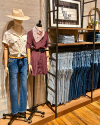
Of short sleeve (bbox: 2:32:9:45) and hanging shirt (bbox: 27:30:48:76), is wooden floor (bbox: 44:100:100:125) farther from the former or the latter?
short sleeve (bbox: 2:32:9:45)

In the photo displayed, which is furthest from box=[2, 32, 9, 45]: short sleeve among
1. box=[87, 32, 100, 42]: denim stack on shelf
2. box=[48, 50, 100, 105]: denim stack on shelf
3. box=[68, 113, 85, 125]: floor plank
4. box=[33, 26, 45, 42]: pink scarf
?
box=[87, 32, 100, 42]: denim stack on shelf

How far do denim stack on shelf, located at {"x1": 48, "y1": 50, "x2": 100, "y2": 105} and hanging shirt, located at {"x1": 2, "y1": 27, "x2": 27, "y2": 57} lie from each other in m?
0.60

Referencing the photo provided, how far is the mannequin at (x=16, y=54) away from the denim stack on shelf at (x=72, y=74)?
0.57m

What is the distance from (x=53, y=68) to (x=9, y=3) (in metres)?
1.26

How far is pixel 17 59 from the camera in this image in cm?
197

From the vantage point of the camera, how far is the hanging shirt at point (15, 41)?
6.12 feet

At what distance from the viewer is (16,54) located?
76.5 inches

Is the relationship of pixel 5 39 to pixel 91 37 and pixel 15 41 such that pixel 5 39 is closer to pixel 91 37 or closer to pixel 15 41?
pixel 15 41

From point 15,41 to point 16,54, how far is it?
0.19 metres

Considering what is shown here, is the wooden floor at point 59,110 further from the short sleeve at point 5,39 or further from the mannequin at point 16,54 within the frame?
the short sleeve at point 5,39

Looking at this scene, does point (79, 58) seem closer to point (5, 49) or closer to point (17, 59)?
point (17, 59)

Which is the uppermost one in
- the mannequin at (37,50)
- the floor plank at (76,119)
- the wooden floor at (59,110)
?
the mannequin at (37,50)

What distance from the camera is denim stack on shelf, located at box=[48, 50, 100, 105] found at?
2.42 meters

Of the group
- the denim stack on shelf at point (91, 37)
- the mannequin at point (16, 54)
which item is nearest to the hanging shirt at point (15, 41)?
the mannequin at point (16, 54)
